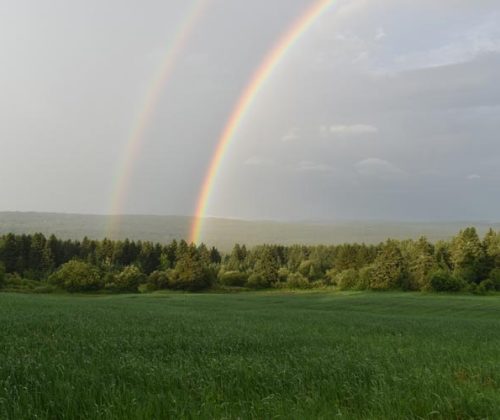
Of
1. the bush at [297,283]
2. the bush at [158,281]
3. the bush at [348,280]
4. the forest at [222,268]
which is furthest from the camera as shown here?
the bush at [297,283]

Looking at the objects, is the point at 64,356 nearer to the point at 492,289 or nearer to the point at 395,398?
the point at 395,398

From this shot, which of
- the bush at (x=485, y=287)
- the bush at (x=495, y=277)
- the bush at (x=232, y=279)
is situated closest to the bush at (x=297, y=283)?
the bush at (x=232, y=279)

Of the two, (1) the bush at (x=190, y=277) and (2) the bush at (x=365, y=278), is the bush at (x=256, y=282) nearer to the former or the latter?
(1) the bush at (x=190, y=277)

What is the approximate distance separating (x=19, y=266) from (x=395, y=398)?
406 feet

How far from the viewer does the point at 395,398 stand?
548cm

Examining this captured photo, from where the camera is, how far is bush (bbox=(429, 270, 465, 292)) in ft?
271

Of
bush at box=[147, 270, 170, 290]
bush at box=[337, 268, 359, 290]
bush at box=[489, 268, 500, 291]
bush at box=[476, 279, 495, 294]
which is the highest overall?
bush at box=[489, 268, 500, 291]

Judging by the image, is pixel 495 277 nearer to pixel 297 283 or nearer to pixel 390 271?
pixel 390 271

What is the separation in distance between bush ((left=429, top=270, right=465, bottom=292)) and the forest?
0.54 ft

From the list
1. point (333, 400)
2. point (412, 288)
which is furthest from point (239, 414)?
point (412, 288)

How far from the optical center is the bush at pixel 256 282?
108312 mm

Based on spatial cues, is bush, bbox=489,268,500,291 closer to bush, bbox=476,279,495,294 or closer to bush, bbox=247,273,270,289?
bush, bbox=476,279,495,294

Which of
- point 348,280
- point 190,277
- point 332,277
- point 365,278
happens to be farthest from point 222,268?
point 365,278

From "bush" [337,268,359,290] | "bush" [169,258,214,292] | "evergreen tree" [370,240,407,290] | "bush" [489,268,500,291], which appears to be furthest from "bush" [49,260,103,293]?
"bush" [489,268,500,291]
